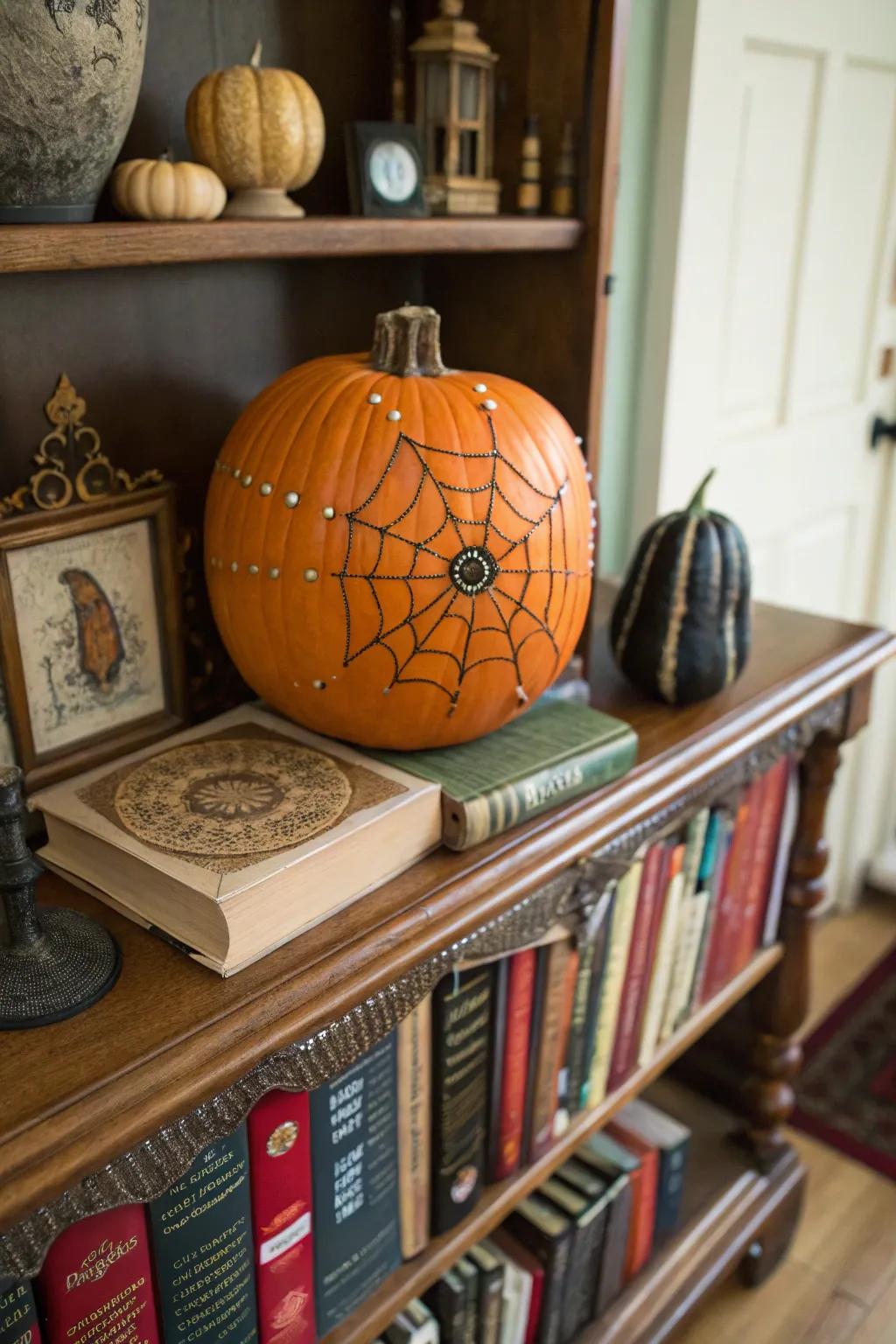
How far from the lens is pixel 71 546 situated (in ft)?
2.45

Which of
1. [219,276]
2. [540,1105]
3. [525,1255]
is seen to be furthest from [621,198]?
[525,1255]

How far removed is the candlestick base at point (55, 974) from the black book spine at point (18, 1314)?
0.13 m

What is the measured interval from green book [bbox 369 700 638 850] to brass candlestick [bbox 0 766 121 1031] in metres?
0.23

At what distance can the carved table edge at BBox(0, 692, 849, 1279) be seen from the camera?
53cm

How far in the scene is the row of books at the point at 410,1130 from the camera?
2.08 feet

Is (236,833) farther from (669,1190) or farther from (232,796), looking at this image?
(669,1190)

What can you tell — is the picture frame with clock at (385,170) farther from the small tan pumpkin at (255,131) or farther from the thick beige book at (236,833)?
the thick beige book at (236,833)

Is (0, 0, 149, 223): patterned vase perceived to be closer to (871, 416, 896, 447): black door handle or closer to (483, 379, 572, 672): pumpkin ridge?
(483, 379, 572, 672): pumpkin ridge

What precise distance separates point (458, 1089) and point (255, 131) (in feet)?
2.21

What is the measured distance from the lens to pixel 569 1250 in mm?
1066

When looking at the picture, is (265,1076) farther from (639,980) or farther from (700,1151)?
(700,1151)

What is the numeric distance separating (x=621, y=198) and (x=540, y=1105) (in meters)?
0.92

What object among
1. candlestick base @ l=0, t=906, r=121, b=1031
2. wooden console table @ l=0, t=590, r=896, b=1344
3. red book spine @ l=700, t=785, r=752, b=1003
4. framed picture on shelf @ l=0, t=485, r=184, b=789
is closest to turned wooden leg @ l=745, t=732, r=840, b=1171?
wooden console table @ l=0, t=590, r=896, b=1344

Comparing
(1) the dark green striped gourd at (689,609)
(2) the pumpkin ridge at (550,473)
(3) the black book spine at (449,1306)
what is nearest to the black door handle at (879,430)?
(1) the dark green striped gourd at (689,609)
